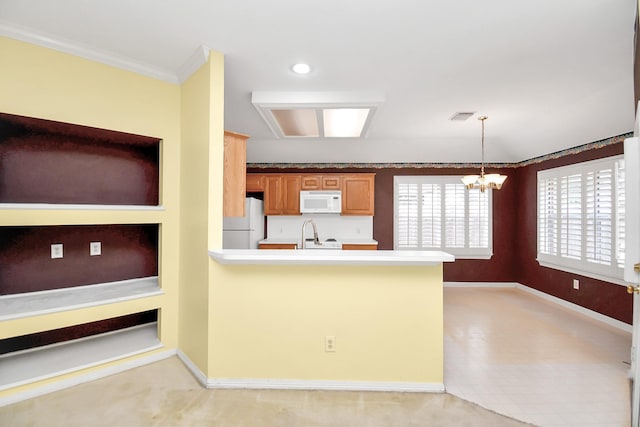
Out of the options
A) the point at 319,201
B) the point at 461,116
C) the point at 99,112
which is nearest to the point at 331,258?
the point at 99,112

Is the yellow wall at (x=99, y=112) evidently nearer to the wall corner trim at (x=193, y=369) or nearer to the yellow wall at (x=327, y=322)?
the wall corner trim at (x=193, y=369)

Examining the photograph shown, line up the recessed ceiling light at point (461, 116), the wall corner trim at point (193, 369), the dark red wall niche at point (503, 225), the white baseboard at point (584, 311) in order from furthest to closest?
1. the dark red wall niche at point (503, 225)
2. the recessed ceiling light at point (461, 116)
3. the white baseboard at point (584, 311)
4. the wall corner trim at point (193, 369)

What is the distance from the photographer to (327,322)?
221 cm

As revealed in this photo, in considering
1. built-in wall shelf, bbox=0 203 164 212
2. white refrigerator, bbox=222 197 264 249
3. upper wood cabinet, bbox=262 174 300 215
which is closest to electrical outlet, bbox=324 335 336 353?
built-in wall shelf, bbox=0 203 164 212

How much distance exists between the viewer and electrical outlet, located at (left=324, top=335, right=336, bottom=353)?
87.0 inches

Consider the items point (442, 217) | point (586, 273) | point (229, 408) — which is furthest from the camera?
point (442, 217)

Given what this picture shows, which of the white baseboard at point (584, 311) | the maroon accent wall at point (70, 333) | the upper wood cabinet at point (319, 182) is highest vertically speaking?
the upper wood cabinet at point (319, 182)

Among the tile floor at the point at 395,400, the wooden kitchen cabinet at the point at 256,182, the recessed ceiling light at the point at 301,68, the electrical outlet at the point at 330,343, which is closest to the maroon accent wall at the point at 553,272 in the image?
the tile floor at the point at 395,400

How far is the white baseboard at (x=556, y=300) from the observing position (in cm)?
349

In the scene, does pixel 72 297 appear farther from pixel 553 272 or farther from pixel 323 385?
pixel 553 272

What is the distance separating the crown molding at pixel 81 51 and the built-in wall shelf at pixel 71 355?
7.66ft

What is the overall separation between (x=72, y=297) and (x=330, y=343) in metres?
2.14

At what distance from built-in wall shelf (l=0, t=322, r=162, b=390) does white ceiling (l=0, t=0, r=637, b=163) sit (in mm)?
2374

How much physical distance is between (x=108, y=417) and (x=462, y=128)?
4880 mm
